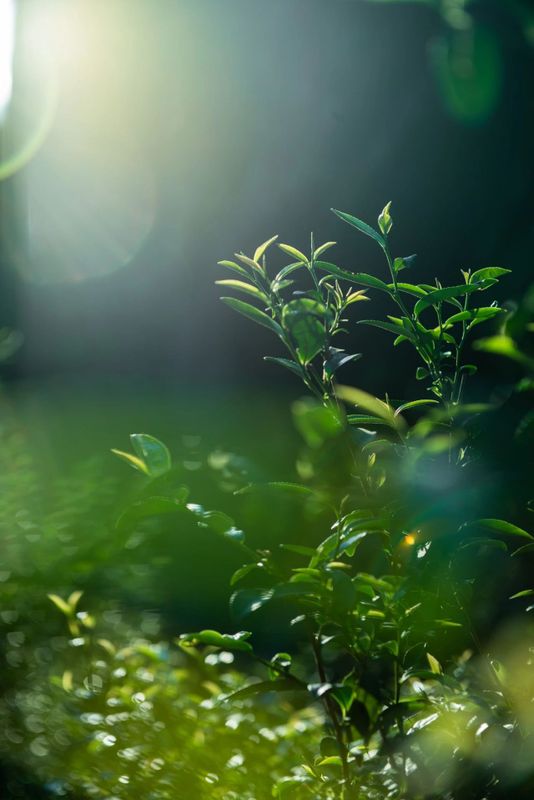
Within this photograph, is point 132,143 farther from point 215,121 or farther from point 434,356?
point 434,356

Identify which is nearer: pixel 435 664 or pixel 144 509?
pixel 144 509

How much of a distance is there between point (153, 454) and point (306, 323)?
0.20 metres

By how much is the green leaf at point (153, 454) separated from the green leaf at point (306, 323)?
173 mm

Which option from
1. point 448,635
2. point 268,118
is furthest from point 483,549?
point 268,118

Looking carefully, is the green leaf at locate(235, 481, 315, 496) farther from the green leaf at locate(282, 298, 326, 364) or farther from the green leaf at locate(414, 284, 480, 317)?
the green leaf at locate(414, 284, 480, 317)

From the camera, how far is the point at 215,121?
5184 mm

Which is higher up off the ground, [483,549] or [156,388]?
[483,549]

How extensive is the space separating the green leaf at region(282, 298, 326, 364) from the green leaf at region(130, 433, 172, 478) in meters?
0.17

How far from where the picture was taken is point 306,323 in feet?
2.27

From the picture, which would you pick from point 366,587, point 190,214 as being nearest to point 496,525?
point 366,587

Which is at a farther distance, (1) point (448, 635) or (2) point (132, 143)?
(2) point (132, 143)

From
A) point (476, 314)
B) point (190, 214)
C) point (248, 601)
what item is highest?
point (476, 314)

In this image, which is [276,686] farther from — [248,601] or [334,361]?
[334,361]

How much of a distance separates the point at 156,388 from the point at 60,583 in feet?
11.5
